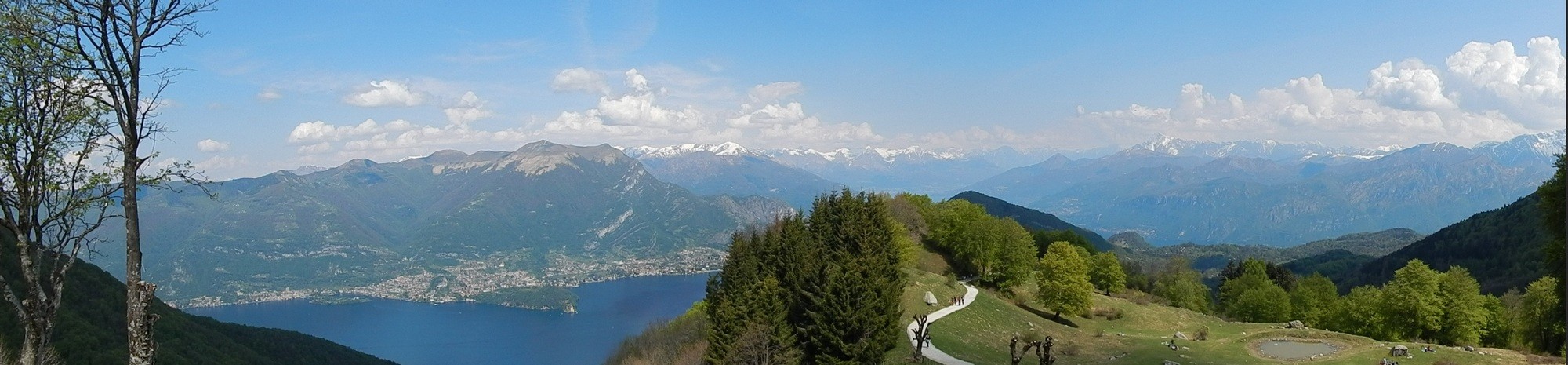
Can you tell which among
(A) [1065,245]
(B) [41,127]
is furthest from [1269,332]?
(B) [41,127]

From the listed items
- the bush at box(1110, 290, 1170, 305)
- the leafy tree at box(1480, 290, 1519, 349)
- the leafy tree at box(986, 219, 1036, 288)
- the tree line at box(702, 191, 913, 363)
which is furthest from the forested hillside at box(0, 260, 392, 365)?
the leafy tree at box(1480, 290, 1519, 349)

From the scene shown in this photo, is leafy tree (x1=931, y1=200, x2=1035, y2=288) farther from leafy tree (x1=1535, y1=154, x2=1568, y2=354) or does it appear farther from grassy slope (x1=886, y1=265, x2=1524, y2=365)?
leafy tree (x1=1535, y1=154, x2=1568, y2=354)

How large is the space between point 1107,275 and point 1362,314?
25.2 meters

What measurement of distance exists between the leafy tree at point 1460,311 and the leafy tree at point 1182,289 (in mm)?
30547

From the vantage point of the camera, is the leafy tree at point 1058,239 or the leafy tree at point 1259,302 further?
the leafy tree at point 1058,239

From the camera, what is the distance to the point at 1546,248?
26.8 m

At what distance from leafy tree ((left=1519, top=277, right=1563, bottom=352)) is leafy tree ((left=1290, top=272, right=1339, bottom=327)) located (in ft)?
88.9

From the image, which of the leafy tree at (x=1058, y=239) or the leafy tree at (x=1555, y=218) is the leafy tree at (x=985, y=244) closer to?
the leafy tree at (x=1058, y=239)

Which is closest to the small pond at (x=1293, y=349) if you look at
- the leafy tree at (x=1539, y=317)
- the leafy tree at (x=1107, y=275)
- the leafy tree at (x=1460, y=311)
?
the leafy tree at (x=1539, y=317)

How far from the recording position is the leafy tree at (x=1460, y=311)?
189ft

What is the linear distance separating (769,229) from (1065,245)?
99.3ft

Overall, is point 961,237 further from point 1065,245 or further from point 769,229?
point 769,229

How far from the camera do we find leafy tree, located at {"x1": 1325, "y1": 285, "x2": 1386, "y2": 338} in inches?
2467

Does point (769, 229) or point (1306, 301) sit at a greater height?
point (769, 229)
